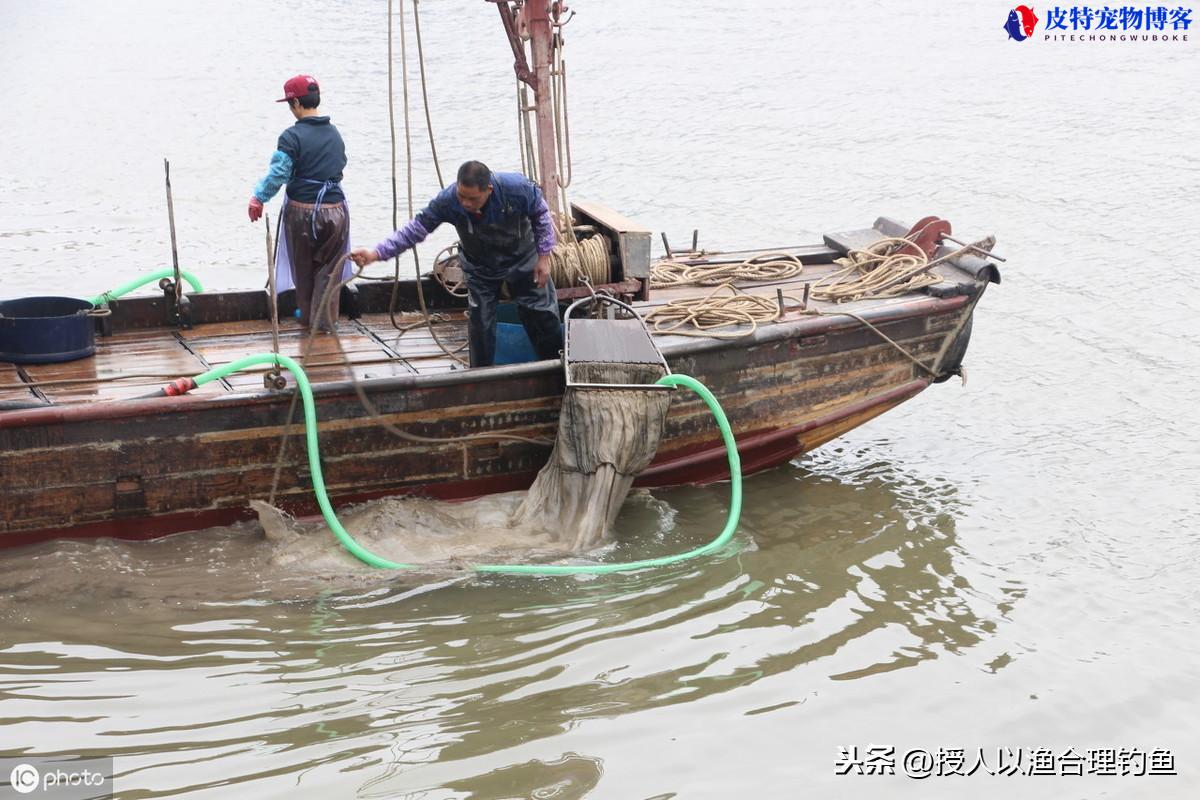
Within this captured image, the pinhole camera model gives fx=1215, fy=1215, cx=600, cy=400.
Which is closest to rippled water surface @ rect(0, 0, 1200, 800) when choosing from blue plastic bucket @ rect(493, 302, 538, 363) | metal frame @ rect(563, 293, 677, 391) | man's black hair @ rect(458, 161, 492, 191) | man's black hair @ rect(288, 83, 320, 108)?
metal frame @ rect(563, 293, 677, 391)

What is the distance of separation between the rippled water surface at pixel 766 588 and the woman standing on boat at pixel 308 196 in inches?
63.3

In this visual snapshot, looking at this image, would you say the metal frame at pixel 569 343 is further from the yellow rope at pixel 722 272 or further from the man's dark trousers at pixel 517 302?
the yellow rope at pixel 722 272

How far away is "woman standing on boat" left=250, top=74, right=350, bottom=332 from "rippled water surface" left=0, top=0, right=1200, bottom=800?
5.28 feet

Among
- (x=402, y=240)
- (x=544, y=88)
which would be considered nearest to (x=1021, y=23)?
(x=544, y=88)

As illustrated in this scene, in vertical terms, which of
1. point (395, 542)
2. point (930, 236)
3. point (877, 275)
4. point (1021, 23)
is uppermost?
point (1021, 23)

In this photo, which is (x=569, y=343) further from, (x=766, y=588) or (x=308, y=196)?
(x=308, y=196)

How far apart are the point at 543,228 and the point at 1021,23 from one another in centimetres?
1496

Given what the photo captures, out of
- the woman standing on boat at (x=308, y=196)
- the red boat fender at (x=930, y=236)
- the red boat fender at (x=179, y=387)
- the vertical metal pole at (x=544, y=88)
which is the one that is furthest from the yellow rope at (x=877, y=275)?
the red boat fender at (x=179, y=387)

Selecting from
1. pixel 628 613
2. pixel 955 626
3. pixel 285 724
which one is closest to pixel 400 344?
pixel 628 613

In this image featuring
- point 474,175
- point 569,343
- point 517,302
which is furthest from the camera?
point 517,302

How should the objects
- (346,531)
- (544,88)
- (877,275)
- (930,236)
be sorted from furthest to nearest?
1. (930,236)
2. (877,275)
3. (544,88)
4. (346,531)

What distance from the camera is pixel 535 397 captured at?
239 inches

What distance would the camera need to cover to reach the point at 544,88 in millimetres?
6832

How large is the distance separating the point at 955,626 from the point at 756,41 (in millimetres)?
14187
